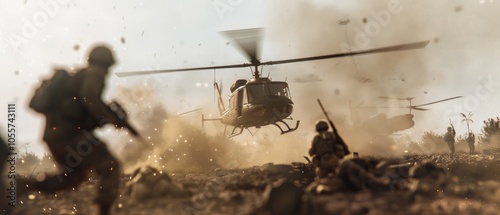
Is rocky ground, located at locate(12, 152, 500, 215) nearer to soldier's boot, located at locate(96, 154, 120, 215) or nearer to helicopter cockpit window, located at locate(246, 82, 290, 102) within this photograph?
soldier's boot, located at locate(96, 154, 120, 215)

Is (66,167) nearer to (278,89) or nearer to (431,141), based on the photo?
(278,89)

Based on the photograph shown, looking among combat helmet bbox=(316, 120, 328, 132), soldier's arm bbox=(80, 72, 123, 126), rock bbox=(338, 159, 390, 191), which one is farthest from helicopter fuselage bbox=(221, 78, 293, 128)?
soldier's arm bbox=(80, 72, 123, 126)

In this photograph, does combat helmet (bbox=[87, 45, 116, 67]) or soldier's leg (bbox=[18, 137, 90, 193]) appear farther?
combat helmet (bbox=[87, 45, 116, 67])

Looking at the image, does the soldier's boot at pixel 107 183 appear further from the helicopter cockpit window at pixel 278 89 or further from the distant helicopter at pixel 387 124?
the distant helicopter at pixel 387 124

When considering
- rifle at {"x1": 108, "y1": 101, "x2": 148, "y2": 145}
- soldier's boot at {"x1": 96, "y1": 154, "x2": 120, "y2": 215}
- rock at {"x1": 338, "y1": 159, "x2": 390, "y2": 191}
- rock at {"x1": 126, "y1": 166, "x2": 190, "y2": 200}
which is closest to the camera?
soldier's boot at {"x1": 96, "y1": 154, "x2": 120, "y2": 215}

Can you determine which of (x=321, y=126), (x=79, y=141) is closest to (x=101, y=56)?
(x=79, y=141)

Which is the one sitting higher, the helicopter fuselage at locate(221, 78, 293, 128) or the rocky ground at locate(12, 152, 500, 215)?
the helicopter fuselage at locate(221, 78, 293, 128)

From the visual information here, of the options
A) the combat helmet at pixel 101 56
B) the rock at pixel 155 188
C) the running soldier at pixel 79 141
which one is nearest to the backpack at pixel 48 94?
the running soldier at pixel 79 141

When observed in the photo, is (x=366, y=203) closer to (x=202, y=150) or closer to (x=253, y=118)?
(x=253, y=118)
